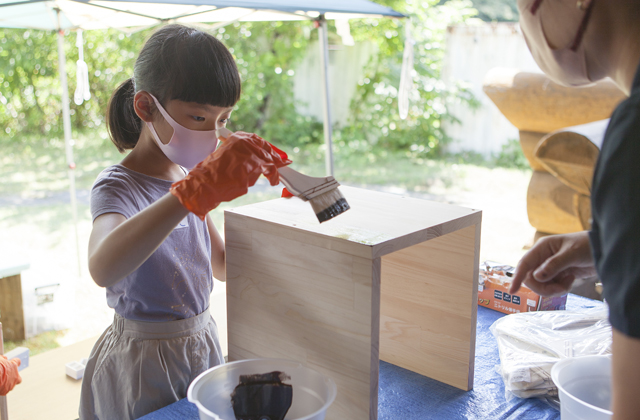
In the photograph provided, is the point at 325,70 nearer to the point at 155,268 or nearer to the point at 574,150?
the point at 574,150

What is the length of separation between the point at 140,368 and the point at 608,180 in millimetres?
969

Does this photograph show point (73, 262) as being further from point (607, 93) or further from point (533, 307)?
point (607, 93)

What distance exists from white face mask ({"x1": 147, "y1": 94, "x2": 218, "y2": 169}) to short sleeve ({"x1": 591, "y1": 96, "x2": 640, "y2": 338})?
80cm

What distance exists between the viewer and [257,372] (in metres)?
0.90

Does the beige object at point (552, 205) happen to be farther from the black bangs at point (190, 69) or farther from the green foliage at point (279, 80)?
the green foliage at point (279, 80)

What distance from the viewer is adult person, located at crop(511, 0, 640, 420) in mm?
444

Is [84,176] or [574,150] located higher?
[574,150]

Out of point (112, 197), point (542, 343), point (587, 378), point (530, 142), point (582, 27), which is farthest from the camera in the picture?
point (530, 142)

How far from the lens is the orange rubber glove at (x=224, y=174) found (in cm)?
80

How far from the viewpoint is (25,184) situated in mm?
5863

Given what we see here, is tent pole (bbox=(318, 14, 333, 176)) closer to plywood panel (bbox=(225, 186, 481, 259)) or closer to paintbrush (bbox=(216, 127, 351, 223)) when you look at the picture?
plywood panel (bbox=(225, 186, 481, 259))

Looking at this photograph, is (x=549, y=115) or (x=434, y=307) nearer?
(x=434, y=307)

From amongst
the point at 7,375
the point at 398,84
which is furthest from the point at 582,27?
the point at 398,84

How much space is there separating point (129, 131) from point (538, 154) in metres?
1.89
